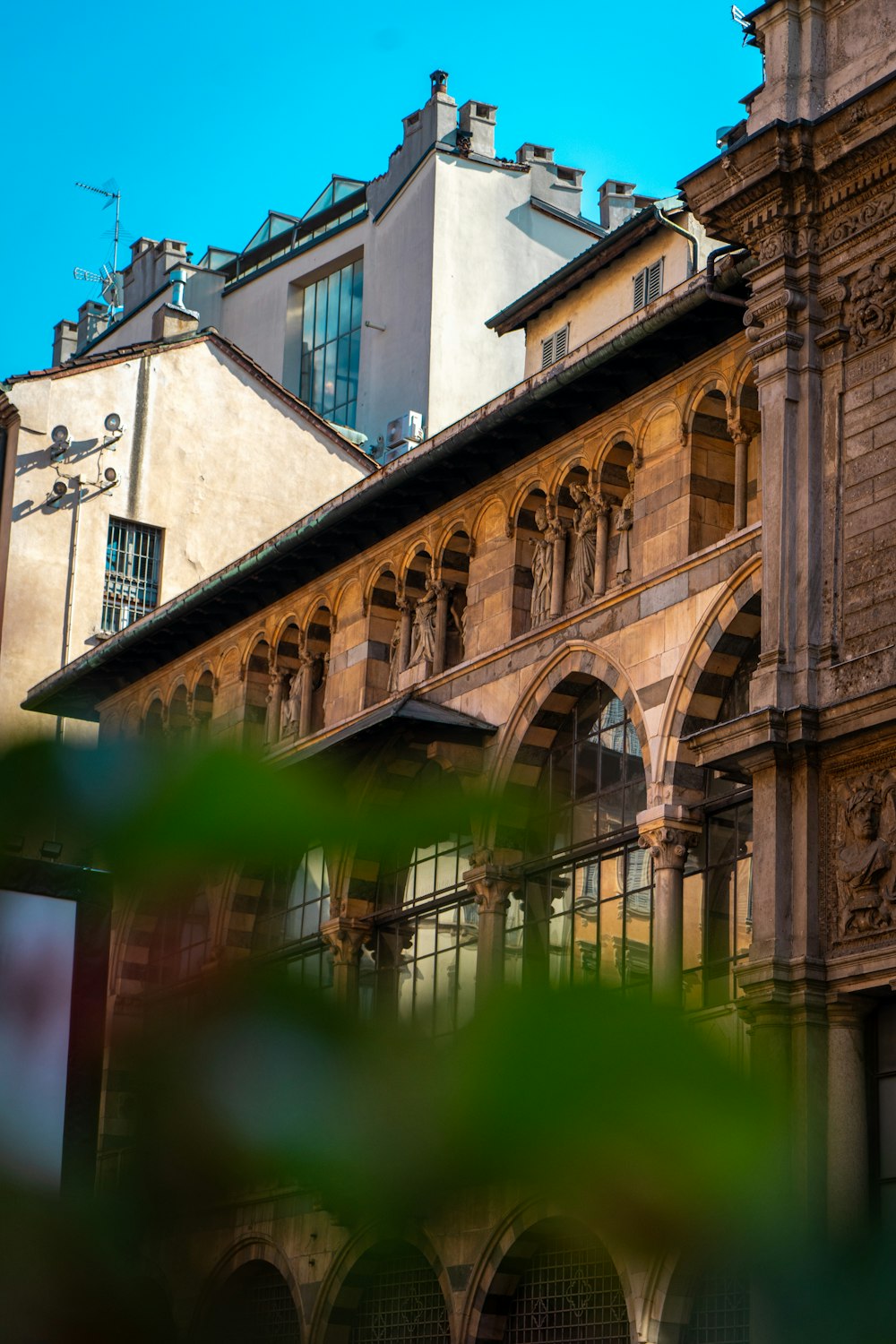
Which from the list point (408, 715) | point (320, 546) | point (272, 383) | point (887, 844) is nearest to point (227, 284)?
point (272, 383)

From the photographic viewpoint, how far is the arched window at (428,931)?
82.2ft

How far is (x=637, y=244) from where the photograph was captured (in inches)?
1126

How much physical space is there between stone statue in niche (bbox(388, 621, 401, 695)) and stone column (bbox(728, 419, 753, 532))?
6.53 meters

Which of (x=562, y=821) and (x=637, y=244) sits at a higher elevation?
(x=637, y=244)

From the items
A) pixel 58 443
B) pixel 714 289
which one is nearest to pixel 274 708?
pixel 58 443

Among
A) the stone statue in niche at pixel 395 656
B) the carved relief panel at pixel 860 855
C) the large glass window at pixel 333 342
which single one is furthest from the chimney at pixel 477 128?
the carved relief panel at pixel 860 855

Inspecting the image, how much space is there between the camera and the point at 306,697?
2922cm

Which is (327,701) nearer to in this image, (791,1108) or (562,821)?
(562,821)

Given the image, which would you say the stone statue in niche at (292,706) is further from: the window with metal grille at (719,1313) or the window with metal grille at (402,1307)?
the window with metal grille at (719,1313)

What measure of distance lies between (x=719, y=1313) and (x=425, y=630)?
9300 mm

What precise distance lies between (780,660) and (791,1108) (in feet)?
11.3

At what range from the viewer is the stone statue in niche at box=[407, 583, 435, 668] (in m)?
26.7

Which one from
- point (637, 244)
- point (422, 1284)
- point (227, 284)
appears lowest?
point (422, 1284)

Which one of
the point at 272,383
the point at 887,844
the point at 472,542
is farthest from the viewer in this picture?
the point at 272,383
